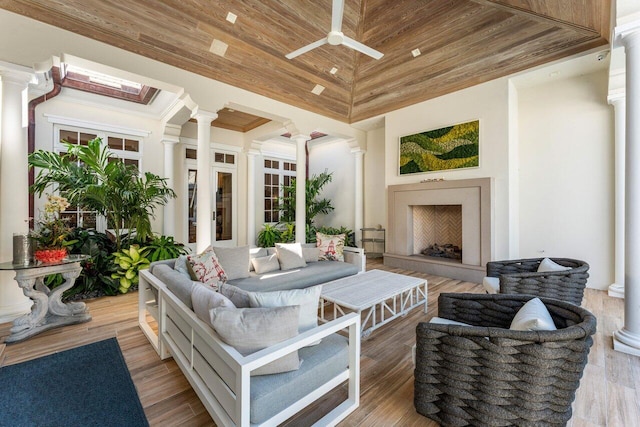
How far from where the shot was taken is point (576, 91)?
13.4ft

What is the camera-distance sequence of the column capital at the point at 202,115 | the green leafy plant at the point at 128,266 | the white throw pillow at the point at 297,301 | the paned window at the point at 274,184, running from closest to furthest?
1. the white throw pillow at the point at 297,301
2. the green leafy plant at the point at 128,266
3. the column capital at the point at 202,115
4. the paned window at the point at 274,184

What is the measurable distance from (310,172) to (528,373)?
7.78m

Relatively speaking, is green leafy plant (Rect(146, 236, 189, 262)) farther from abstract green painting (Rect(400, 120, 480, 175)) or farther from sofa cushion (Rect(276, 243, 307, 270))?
abstract green painting (Rect(400, 120, 480, 175))

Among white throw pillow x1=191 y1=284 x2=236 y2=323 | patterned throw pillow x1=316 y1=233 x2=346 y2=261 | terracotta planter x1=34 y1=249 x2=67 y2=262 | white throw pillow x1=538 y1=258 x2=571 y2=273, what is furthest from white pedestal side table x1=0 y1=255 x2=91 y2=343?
white throw pillow x1=538 y1=258 x2=571 y2=273

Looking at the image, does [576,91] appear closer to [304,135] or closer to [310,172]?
[304,135]

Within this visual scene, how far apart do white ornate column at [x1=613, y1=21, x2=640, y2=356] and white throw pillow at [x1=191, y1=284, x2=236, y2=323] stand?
3.17 meters

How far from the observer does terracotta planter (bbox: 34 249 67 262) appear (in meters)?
2.67

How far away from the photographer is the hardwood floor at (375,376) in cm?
161

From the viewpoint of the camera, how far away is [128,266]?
3842 mm

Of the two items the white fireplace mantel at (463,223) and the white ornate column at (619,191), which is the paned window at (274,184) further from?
the white ornate column at (619,191)

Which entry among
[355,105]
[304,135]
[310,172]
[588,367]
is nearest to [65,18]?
[304,135]

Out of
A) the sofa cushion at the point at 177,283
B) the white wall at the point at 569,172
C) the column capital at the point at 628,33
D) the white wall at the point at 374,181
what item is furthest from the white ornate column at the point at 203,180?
the white wall at the point at 569,172

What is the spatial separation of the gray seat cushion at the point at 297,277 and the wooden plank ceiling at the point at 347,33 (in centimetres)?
303

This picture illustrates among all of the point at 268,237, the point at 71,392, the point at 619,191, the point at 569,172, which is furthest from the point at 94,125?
the point at 619,191
